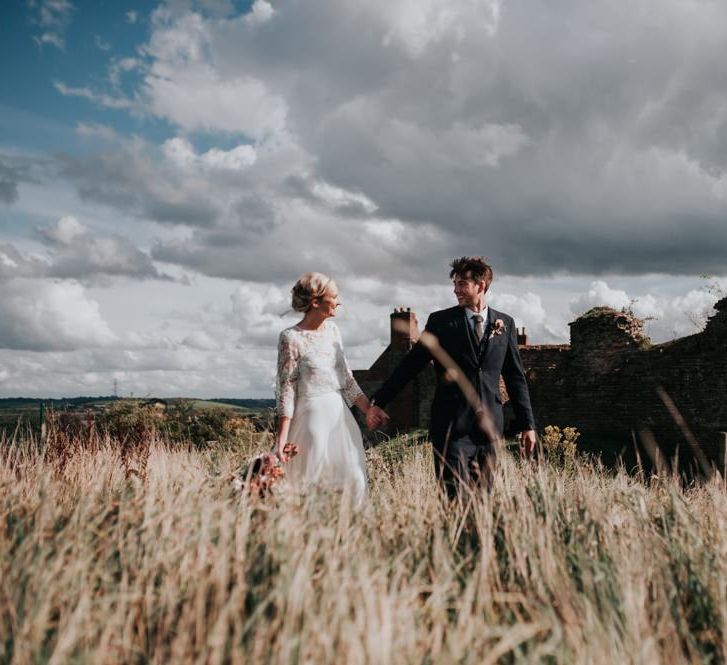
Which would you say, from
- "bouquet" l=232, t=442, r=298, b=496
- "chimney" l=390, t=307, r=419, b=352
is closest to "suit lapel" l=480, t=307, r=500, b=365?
"bouquet" l=232, t=442, r=298, b=496

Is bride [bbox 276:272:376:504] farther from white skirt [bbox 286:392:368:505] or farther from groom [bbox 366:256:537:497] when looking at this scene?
groom [bbox 366:256:537:497]

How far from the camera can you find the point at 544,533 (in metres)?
3.53

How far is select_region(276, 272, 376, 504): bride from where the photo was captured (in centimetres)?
470

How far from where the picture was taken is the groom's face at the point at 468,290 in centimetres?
488

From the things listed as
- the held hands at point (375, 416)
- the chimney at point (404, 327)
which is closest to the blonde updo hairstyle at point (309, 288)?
the held hands at point (375, 416)

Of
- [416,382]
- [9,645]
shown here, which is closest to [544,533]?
[9,645]

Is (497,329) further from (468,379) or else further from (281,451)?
(281,451)

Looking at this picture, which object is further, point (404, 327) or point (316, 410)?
point (404, 327)

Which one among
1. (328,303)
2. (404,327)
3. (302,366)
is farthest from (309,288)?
(404,327)

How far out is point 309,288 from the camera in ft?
15.6

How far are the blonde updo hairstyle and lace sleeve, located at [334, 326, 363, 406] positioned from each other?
37cm

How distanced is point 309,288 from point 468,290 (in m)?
1.15

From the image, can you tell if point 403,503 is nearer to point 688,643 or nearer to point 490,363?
point 490,363

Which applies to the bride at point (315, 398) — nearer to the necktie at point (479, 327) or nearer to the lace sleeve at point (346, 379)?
the lace sleeve at point (346, 379)
